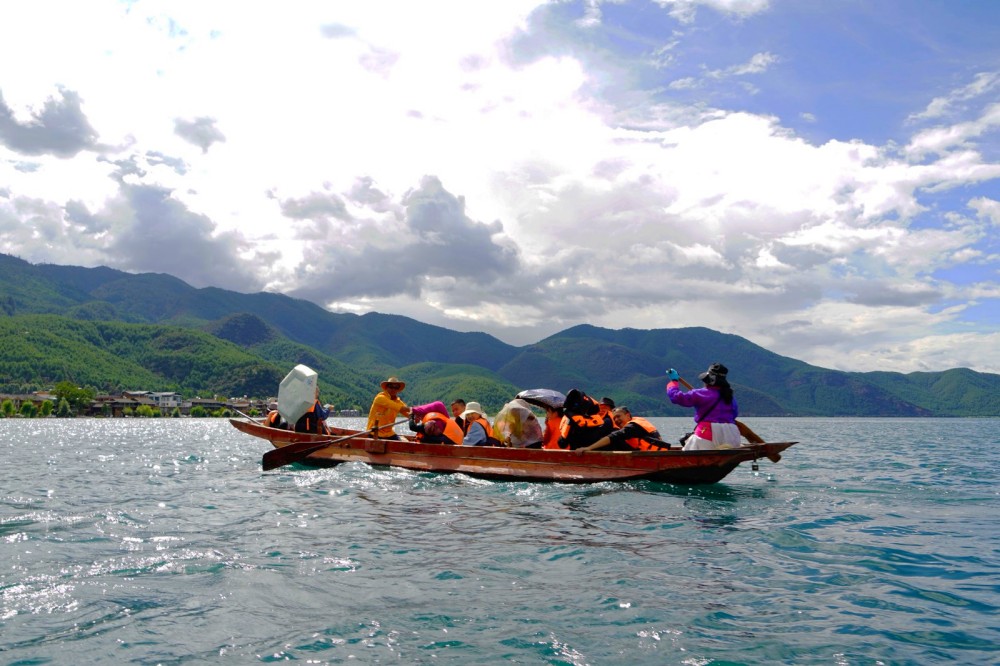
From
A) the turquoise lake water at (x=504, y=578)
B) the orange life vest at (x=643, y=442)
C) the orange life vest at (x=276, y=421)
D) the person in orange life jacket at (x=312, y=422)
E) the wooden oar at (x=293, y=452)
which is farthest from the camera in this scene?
the orange life vest at (x=276, y=421)

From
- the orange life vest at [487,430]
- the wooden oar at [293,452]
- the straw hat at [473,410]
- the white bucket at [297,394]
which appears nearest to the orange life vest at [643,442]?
the orange life vest at [487,430]

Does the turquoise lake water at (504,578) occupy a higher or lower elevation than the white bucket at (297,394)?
lower

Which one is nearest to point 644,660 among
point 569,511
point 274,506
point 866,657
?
point 866,657

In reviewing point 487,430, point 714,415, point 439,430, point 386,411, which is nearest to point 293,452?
point 386,411

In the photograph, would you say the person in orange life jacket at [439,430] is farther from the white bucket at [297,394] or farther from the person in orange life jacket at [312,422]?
the person in orange life jacket at [312,422]

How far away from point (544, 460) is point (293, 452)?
30.0 ft

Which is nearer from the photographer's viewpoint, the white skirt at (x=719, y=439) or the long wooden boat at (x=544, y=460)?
the long wooden boat at (x=544, y=460)

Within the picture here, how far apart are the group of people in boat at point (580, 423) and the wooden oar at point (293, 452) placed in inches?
45.2

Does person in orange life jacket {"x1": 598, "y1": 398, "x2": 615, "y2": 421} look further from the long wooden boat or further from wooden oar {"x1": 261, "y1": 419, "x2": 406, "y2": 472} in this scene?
wooden oar {"x1": 261, "y1": 419, "x2": 406, "y2": 472}

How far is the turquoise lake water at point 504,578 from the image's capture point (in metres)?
6.04

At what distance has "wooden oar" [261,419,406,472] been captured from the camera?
865 inches

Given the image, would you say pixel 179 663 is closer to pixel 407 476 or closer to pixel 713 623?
pixel 713 623

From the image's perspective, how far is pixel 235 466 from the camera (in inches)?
1034

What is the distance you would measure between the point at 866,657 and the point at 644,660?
1.89 m
